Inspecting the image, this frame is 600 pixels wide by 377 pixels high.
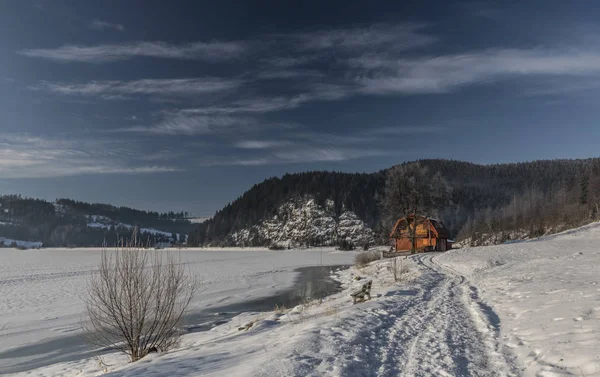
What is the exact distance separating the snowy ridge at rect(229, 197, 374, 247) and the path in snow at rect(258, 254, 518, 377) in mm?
127126

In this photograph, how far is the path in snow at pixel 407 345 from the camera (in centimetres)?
704

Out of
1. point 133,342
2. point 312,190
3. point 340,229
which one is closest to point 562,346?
point 133,342

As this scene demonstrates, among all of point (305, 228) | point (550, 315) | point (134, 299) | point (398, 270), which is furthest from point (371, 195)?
point (134, 299)

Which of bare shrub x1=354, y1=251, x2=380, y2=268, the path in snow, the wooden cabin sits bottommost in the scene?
bare shrub x1=354, y1=251, x2=380, y2=268

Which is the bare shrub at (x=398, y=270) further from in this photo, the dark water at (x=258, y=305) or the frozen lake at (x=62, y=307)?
the frozen lake at (x=62, y=307)

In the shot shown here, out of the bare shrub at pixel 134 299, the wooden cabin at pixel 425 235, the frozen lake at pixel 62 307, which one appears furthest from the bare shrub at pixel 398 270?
the wooden cabin at pixel 425 235

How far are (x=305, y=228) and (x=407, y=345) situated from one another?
510 feet

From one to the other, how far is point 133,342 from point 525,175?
674ft

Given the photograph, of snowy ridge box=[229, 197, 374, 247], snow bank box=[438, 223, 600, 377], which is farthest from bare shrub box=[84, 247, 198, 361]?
snowy ridge box=[229, 197, 374, 247]

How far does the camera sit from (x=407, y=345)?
28.6 feet

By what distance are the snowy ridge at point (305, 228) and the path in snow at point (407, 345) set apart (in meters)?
127

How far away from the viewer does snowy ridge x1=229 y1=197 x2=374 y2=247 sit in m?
152

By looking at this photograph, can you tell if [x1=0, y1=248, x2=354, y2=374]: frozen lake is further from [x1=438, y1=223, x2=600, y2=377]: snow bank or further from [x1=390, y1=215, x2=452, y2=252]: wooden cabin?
[x1=390, y1=215, x2=452, y2=252]: wooden cabin

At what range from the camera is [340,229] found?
512ft
